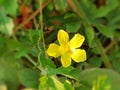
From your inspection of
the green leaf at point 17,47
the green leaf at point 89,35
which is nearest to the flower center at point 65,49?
the green leaf at point 89,35

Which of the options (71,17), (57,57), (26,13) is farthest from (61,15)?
(57,57)

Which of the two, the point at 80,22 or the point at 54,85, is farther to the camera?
the point at 80,22

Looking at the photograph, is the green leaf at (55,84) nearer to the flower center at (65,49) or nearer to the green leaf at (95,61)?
the flower center at (65,49)

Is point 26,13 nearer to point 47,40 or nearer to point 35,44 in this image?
point 47,40

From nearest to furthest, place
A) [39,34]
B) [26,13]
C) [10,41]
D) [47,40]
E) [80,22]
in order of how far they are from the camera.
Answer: [39,34]
[47,40]
[80,22]
[10,41]
[26,13]

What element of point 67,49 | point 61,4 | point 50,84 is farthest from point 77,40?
point 61,4

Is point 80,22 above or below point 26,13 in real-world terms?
below

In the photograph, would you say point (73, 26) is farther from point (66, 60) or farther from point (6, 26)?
point (6, 26)

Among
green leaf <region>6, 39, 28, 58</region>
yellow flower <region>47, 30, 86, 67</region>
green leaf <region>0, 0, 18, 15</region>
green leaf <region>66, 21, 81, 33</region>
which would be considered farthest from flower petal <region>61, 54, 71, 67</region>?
green leaf <region>0, 0, 18, 15</region>

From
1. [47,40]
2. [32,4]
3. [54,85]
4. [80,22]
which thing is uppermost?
[32,4]
